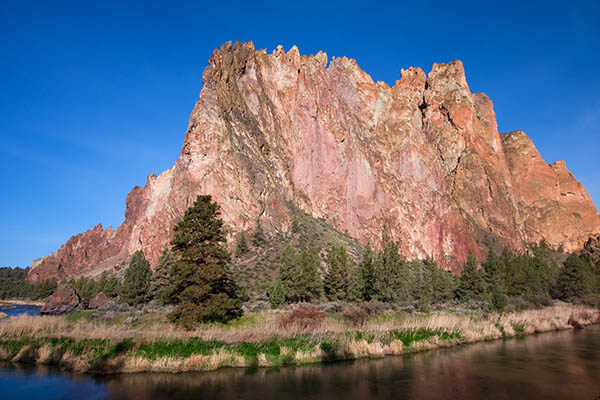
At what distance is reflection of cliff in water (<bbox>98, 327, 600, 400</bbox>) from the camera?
15.6m

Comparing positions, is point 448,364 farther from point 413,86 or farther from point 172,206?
point 413,86

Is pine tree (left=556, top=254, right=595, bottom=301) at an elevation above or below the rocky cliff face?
below

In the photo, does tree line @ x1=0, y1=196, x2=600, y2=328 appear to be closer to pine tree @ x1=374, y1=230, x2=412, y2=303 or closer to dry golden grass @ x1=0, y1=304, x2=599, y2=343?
→ pine tree @ x1=374, y1=230, x2=412, y2=303

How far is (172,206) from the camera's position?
231 ft

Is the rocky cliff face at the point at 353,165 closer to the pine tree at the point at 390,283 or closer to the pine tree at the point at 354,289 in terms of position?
the pine tree at the point at 354,289

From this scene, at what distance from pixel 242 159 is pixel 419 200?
50015 mm

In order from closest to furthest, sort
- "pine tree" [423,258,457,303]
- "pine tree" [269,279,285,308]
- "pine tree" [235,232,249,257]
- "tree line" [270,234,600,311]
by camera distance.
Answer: "pine tree" [269,279,285,308]
"tree line" [270,234,600,311]
"pine tree" [423,258,457,303]
"pine tree" [235,232,249,257]

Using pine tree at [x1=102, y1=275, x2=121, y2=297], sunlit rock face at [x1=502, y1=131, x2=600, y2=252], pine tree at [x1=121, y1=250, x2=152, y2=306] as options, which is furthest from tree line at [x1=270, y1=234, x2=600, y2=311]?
sunlit rock face at [x1=502, y1=131, x2=600, y2=252]

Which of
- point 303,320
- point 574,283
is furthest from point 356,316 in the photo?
point 574,283

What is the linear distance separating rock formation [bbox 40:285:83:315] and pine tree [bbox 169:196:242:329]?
102 feet

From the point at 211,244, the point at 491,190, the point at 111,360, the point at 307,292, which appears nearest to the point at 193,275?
the point at 211,244

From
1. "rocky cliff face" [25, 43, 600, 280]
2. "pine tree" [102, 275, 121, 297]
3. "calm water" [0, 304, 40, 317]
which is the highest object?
"rocky cliff face" [25, 43, 600, 280]

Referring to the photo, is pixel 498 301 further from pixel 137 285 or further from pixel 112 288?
pixel 112 288

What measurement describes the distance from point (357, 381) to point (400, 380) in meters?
1.96
